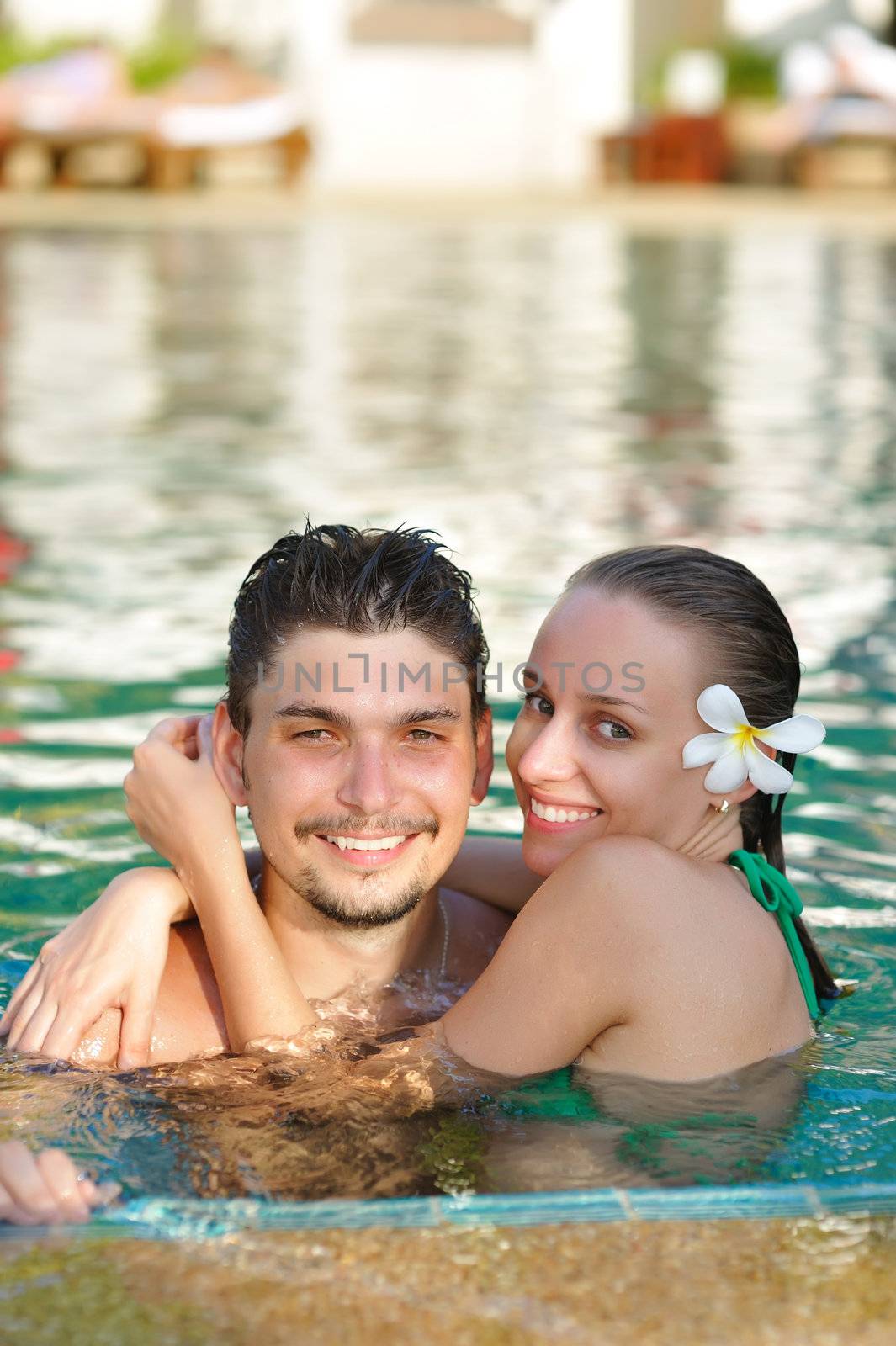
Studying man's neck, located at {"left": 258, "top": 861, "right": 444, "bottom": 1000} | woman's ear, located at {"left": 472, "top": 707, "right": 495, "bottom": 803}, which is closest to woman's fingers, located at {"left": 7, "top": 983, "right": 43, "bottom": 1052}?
man's neck, located at {"left": 258, "top": 861, "right": 444, "bottom": 1000}

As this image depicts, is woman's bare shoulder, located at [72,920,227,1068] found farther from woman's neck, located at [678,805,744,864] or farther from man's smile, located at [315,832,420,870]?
woman's neck, located at [678,805,744,864]

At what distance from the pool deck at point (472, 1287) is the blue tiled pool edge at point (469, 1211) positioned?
0.09 ft

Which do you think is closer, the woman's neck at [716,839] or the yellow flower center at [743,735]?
the yellow flower center at [743,735]

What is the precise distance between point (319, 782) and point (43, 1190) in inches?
34.2

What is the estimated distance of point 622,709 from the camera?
3352 mm

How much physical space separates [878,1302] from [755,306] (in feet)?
45.9

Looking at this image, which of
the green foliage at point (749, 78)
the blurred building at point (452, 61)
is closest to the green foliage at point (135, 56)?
the blurred building at point (452, 61)

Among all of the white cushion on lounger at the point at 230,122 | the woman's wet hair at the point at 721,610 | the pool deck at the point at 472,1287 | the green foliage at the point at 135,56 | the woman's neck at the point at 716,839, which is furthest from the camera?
the green foliage at the point at 135,56

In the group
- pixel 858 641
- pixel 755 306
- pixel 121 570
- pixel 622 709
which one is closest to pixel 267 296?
pixel 755 306

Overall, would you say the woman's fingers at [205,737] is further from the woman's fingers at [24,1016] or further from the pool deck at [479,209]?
the pool deck at [479,209]

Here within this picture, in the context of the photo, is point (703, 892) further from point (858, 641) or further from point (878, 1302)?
point (858, 641)

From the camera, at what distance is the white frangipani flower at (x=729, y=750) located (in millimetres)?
3295

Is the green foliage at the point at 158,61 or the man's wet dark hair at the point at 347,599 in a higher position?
the green foliage at the point at 158,61

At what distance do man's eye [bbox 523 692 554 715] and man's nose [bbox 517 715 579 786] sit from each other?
0.10m
